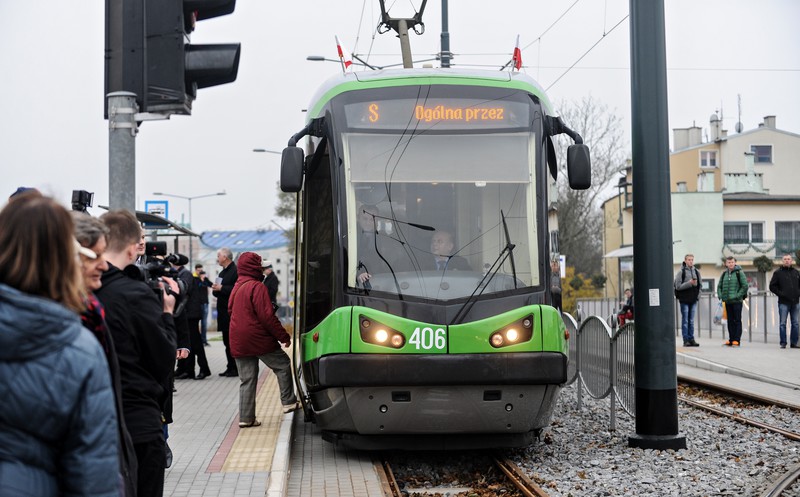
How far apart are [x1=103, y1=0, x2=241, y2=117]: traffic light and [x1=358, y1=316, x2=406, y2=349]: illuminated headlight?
2.92m

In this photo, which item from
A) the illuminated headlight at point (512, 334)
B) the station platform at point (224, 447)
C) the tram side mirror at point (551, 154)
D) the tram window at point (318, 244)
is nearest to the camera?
the station platform at point (224, 447)

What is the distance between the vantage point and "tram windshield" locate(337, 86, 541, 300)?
8703mm

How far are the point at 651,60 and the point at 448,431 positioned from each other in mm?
4077

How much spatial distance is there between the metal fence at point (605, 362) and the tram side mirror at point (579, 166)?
6.43 feet

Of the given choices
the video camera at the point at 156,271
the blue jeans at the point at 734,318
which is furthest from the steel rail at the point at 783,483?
the blue jeans at the point at 734,318

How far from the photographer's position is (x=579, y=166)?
29.1 ft

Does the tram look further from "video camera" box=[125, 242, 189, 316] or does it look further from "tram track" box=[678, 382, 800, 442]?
"tram track" box=[678, 382, 800, 442]

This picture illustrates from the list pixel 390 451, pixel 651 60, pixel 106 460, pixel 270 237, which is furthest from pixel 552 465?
pixel 270 237

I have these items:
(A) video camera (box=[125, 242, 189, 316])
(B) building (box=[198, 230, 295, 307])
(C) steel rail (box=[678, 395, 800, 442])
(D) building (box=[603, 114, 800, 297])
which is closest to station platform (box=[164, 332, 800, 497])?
(C) steel rail (box=[678, 395, 800, 442])

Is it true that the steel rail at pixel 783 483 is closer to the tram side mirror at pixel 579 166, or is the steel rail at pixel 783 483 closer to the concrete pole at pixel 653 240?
the concrete pole at pixel 653 240

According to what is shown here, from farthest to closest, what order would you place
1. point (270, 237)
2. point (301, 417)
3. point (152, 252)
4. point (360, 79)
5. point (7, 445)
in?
point (270, 237) → point (301, 417) → point (360, 79) → point (152, 252) → point (7, 445)

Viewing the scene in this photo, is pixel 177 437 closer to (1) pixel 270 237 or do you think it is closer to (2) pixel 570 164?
(2) pixel 570 164

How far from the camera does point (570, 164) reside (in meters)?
8.92

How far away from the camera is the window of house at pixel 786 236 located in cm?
6114
